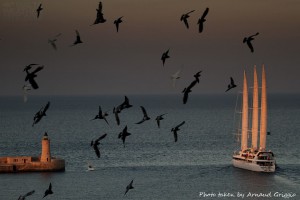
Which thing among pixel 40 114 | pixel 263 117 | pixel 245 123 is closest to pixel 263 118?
pixel 263 117

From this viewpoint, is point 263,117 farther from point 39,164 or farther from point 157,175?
point 39,164

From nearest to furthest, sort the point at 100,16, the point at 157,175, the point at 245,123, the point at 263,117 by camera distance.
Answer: the point at 100,16 < the point at 157,175 < the point at 263,117 < the point at 245,123

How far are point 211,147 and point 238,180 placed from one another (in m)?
41.0

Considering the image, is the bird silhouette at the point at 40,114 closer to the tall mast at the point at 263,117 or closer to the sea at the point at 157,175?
the sea at the point at 157,175

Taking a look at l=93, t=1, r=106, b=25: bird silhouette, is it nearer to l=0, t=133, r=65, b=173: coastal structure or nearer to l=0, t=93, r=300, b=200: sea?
l=0, t=93, r=300, b=200: sea

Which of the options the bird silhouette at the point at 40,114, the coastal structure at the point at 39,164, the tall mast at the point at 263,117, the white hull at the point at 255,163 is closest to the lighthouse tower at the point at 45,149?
the coastal structure at the point at 39,164

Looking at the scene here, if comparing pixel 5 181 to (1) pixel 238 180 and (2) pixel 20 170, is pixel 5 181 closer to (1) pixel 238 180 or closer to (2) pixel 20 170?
(2) pixel 20 170

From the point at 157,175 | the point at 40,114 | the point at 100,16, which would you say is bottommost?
the point at 157,175

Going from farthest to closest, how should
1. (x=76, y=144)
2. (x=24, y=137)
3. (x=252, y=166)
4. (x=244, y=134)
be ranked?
(x=24, y=137)
(x=76, y=144)
(x=244, y=134)
(x=252, y=166)

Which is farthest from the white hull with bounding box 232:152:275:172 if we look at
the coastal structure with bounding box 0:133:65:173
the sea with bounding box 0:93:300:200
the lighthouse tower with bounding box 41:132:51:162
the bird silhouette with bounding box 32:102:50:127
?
the bird silhouette with bounding box 32:102:50:127

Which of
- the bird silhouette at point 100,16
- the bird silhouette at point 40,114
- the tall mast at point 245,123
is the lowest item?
the tall mast at point 245,123

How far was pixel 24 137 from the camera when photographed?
172 meters


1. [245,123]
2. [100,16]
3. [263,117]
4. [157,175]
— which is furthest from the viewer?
[245,123]

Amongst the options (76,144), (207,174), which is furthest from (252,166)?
(76,144)
